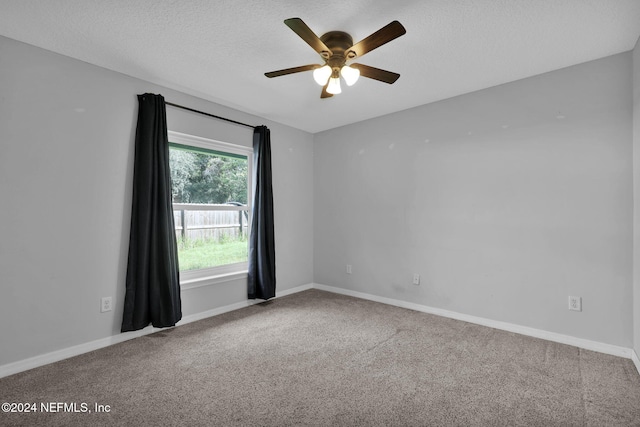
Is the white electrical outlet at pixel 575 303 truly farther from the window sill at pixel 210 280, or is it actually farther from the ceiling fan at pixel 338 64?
the window sill at pixel 210 280

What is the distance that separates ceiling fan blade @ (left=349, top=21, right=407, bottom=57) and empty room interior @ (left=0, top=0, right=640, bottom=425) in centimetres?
1

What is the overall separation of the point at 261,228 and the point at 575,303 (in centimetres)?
324

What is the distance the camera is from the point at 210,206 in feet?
11.7

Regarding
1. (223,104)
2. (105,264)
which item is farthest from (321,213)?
(105,264)

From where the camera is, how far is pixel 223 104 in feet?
11.8

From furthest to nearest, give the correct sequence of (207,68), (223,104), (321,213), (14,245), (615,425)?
(321,213) → (223,104) → (207,68) → (14,245) → (615,425)

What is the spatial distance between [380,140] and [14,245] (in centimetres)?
372

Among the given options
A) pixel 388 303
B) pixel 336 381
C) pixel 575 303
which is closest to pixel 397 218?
pixel 388 303

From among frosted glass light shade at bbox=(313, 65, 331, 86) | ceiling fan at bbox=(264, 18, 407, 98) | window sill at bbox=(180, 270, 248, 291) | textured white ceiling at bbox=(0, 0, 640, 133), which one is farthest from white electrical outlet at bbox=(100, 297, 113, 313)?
frosted glass light shade at bbox=(313, 65, 331, 86)

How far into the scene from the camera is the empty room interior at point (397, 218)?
1.92m

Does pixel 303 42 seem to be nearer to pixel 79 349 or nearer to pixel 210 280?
pixel 210 280

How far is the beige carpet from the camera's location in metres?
1.74

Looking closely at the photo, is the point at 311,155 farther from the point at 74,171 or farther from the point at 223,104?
the point at 74,171

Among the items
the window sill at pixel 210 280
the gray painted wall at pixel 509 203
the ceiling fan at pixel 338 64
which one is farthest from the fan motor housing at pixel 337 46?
the window sill at pixel 210 280
